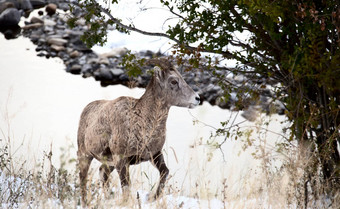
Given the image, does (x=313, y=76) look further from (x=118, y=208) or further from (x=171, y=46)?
(x=118, y=208)

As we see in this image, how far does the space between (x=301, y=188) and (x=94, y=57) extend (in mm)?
14005

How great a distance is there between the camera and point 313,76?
22.2 feet

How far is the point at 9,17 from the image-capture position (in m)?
21.9

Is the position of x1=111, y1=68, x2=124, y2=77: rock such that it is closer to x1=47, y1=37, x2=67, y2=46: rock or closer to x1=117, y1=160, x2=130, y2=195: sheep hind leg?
x1=47, y1=37, x2=67, y2=46: rock

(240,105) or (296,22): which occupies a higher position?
(296,22)

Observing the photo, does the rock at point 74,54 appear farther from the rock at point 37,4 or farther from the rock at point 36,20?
the rock at point 37,4

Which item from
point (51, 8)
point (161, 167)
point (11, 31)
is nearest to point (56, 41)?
point (11, 31)

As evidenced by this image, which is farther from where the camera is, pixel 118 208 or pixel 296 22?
pixel 296 22

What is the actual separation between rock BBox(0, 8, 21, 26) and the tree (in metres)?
15.2

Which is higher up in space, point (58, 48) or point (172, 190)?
point (58, 48)

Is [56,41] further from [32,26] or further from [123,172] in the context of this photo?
[123,172]

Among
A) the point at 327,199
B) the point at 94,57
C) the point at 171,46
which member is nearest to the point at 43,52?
the point at 94,57

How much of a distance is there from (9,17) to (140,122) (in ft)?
55.6

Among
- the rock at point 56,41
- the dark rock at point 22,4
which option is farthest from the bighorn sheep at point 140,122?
the dark rock at point 22,4
